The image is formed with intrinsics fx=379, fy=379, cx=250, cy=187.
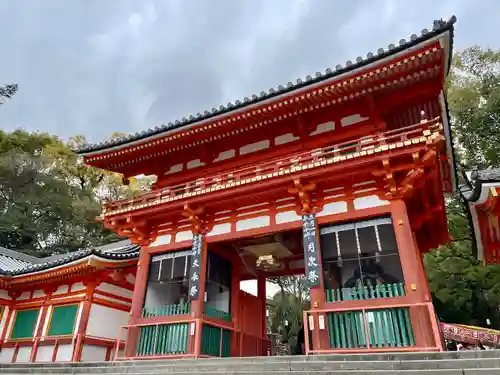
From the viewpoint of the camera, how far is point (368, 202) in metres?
9.80

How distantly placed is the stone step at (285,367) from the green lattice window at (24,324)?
6.61 meters

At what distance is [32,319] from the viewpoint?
15688 millimetres

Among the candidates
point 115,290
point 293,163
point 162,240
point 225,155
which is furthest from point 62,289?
point 293,163

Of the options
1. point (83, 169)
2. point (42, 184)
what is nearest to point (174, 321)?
point (42, 184)

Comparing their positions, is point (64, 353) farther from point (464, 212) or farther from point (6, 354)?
point (464, 212)

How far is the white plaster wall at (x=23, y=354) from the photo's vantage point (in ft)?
49.1

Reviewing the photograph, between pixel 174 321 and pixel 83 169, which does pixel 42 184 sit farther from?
pixel 174 321

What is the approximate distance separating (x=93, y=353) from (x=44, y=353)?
2.16 metres

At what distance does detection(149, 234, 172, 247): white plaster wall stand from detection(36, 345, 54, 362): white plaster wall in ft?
21.2

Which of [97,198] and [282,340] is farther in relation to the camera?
[97,198]

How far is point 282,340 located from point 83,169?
26.2 m

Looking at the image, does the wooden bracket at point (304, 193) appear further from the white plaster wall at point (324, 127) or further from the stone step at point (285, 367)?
the stone step at point (285, 367)

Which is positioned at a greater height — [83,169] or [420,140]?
[83,169]

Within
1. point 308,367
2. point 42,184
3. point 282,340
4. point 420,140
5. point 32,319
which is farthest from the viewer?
point 42,184
